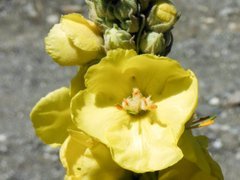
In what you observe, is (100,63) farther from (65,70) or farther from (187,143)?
(65,70)

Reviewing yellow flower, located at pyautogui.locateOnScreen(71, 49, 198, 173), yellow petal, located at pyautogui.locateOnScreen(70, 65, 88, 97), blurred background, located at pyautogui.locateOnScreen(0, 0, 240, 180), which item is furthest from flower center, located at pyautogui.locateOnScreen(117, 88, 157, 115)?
blurred background, located at pyautogui.locateOnScreen(0, 0, 240, 180)

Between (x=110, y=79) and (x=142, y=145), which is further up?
(x=110, y=79)

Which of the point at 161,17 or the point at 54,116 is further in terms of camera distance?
the point at 54,116

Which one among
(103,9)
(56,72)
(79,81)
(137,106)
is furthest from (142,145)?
(56,72)

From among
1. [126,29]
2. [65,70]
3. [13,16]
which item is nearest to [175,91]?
[126,29]

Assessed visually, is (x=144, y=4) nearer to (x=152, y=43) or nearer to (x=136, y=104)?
(x=152, y=43)

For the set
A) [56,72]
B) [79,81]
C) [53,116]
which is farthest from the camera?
[56,72]

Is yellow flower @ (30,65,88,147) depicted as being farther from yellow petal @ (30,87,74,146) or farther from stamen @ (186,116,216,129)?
stamen @ (186,116,216,129)
